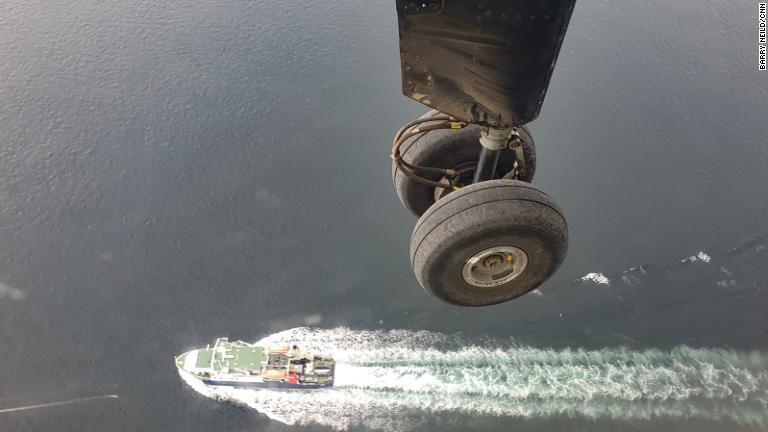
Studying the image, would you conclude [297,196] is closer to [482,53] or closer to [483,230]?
[483,230]

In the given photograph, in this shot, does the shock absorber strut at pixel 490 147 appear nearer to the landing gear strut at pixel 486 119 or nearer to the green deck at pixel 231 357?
the landing gear strut at pixel 486 119

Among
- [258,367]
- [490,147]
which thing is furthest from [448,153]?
[258,367]

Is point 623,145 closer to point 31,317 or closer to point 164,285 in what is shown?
point 164,285

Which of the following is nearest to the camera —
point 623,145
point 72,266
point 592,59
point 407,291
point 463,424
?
point 463,424

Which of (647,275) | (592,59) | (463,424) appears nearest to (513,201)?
(463,424)

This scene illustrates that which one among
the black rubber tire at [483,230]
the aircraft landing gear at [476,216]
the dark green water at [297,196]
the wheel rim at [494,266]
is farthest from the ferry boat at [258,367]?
the black rubber tire at [483,230]

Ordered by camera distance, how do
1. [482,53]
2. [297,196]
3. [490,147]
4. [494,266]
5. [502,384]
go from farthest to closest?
[297,196] < [502,384] < [490,147] < [494,266] < [482,53]

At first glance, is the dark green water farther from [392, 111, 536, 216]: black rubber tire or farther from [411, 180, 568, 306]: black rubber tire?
[411, 180, 568, 306]: black rubber tire
